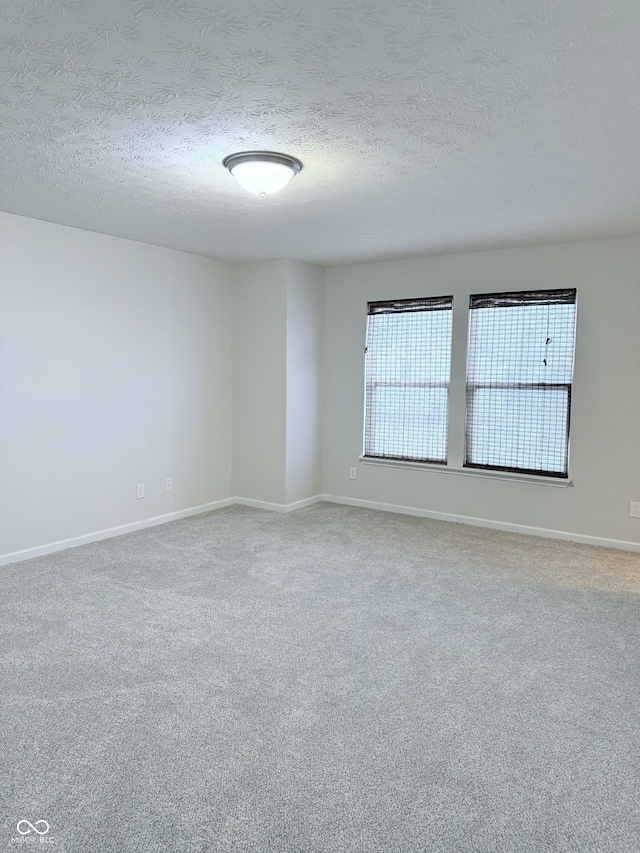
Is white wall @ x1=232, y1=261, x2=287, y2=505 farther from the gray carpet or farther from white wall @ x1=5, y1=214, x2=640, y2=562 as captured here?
the gray carpet

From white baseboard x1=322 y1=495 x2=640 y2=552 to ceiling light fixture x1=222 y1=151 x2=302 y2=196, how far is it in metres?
3.34

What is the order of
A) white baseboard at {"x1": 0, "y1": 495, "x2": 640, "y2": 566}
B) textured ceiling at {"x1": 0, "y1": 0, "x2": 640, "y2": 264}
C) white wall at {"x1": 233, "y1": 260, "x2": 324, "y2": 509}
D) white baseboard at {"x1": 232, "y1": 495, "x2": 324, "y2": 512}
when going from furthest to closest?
white baseboard at {"x1": 232, "y1": 495, "x2": 324, "y2": 512}, white wall at {"x1": 233, "y1": 260, "x2": 324, "y2": 509}, white baseboard at {"x1": 0, "y1": 495, "x2": 640, "y2": 566}, textured ceiling at {"x1": 0, "y1": 0, "x2": 640, "y2": 264}

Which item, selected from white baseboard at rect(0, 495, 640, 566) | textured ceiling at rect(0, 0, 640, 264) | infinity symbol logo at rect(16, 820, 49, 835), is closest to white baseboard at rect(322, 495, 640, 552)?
white baseboard at rect(0, 495, 640, 566)

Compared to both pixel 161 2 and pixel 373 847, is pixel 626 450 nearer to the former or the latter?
pixel 373 847

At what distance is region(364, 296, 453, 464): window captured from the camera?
5.14 metres

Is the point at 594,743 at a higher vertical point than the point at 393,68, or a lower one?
lower

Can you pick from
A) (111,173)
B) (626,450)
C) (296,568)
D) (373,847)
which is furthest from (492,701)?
(111,173)

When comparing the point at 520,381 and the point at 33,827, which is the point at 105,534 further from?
the point at 520,381

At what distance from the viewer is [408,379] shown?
5.32m

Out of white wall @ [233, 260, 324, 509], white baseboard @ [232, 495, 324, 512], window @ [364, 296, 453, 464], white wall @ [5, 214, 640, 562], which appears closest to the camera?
white wall @ [5, 214, 640, 562]

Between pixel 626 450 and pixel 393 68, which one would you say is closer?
pixel 393 68

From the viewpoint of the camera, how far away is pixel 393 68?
1912mm

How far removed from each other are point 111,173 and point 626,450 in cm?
391

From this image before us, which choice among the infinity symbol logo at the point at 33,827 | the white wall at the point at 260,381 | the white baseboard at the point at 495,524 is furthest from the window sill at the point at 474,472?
the infinity symbol logo at the point at 33,827
